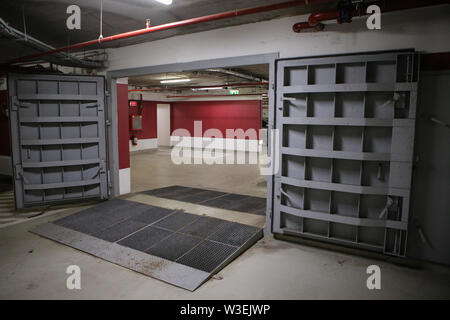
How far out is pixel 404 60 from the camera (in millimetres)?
3297

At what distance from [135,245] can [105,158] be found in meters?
2.59

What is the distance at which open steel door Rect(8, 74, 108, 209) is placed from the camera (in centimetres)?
525

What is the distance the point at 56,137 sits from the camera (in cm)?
550

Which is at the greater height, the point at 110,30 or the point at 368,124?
the point at 110,30

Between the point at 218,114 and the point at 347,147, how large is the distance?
11769mm

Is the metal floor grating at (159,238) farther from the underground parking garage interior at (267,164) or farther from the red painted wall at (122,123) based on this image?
the red painted wall at (122,123)

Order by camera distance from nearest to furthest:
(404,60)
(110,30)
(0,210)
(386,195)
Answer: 1. (404,60)
2. (386,195)
3. (110,30)
4. (0,210)

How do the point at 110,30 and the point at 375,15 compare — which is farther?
the point at 110,30

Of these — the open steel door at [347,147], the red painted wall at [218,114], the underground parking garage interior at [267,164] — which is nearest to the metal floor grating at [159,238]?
the underground parking garage interior at [267,164]

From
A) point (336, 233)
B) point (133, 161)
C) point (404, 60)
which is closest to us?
point (404, 60)

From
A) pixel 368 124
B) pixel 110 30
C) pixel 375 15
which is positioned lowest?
pixel 368 124

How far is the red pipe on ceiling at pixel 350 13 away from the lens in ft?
10.3

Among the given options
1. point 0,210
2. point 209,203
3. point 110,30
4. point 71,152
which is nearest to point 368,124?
point 209,203
